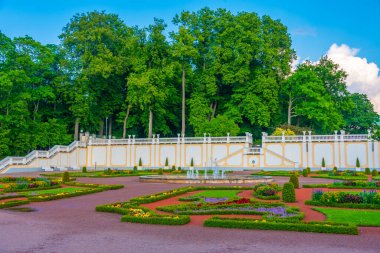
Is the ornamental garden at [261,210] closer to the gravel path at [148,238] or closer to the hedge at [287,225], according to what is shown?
the hedge at [287,225]

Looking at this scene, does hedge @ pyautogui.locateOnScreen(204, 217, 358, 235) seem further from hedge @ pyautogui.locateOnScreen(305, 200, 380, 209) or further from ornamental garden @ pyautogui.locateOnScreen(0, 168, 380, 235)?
hedge @ pyautogui.locateOnScreen(305, 200, 380, 209)

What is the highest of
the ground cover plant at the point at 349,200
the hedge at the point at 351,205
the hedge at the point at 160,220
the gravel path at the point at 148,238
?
the ground cover plant at the point at 349,200

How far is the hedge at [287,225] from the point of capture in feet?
37.0

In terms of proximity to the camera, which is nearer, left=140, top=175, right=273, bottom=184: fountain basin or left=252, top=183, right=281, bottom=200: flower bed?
left=252, top=183, right=281, bottom=200: flower bed

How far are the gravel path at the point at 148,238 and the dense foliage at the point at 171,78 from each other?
3883 centimetres

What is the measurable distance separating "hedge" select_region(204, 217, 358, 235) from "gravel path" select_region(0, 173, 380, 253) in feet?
1.06

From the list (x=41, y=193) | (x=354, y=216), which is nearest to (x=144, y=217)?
A: (x=354, y=216)

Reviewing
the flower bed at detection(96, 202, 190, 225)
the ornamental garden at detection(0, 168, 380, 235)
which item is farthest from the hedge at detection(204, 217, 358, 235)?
the flower bed at detection(96, 202, 190, 225)

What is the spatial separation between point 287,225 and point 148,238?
168 inches

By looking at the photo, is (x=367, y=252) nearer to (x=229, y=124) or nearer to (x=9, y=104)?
(x=229, y=124)

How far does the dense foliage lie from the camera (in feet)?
178

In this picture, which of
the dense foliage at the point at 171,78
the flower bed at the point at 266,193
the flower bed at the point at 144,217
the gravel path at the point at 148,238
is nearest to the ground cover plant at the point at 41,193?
the gravel path at the point at 148,238

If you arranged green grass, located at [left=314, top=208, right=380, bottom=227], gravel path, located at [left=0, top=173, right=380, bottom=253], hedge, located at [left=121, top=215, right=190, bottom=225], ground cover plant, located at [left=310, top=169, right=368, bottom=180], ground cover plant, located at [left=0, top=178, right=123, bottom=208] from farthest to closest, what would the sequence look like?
1. ground cover plant, located at [left=310, top=169, right=368, bottom=180]
2. ground cover plant, located at [left=0, top=178, right=123, bottom=208]
3. hedge, located at [left=121, top=215, right=190, bottom=225]
4. green grass, located at [left=314, top=208, right=380, bottom=227]
5. gravel path, located at [left=0, top=173, right=380, bottom=253]

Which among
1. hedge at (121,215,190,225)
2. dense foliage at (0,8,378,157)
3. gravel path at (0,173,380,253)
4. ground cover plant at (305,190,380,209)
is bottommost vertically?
gravel path at (0,173,380,253)
